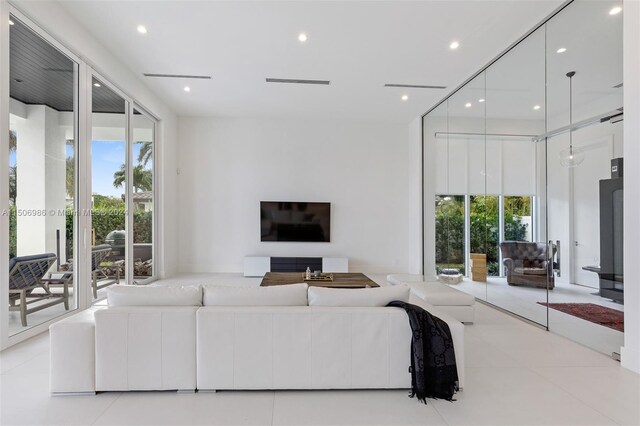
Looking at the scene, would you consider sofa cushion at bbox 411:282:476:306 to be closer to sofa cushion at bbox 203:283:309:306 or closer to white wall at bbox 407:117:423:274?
sofa cushion at bbox 203:283:309:306

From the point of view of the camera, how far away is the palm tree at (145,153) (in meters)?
6.10

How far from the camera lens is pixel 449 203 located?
634cm

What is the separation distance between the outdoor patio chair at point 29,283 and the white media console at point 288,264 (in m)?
3.68

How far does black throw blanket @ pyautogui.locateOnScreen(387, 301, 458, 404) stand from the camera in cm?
220

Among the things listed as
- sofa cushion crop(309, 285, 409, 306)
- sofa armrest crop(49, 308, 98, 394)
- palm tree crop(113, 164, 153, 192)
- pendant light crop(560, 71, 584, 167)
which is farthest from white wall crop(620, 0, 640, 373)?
palm tree crop(113, 164, 153, 192)

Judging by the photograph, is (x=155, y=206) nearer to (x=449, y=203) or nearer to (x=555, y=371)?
(x=449, y=203)

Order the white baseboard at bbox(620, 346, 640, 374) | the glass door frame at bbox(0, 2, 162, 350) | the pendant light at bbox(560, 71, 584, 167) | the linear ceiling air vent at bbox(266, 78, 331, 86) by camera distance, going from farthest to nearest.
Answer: the linear ceiling air vent at bbox(266, 78, 331, 86) → the pendant light at bbox(560, 71, 584, 167) → the glass door frame at bbox(0, 2, 162, 350) → the white baseboard at bbox(620, 346, 640, 374)

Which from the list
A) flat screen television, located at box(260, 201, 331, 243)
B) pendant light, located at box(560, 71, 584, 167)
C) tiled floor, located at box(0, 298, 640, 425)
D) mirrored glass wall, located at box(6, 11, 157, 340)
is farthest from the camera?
flat screen television, located at box(260, 201, 331, 243)

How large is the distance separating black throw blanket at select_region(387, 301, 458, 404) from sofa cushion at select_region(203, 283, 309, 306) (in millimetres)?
880

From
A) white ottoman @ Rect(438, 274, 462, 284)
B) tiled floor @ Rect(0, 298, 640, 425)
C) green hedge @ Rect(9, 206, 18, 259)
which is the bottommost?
tiled floor @ Rect(0, 298, 640, 425)

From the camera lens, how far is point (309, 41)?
431 cm

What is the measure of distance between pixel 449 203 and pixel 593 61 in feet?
10.8

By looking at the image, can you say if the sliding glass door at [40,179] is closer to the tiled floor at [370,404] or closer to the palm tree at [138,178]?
the tiled floor at [370,404]

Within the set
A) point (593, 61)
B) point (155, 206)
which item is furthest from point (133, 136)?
point (593, 61)
